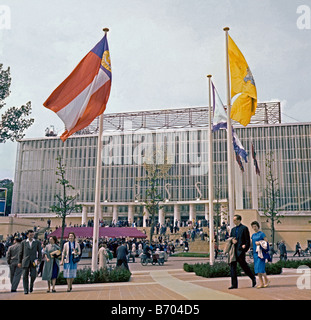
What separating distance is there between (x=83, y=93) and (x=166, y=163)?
61.6 m

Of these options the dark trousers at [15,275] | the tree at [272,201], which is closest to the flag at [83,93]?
the dark trousers at [15,275]

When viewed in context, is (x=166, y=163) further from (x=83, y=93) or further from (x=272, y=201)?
(x=83, y=93)

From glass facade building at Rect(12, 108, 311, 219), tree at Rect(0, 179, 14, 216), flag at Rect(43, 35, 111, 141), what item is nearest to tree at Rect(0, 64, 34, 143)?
flag at Rect(43, 35, 111, 141)

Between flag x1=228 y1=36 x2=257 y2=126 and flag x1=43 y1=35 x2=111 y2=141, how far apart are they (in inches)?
189

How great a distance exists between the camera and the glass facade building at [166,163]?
6931 cm

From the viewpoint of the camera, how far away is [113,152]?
255 ft

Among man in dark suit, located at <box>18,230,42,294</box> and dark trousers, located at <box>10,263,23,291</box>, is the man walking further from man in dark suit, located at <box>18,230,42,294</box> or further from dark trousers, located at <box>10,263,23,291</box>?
man in dark suit, located at <box>18,230,42,294</box>

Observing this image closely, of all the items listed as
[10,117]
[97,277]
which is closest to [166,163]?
[10,117]

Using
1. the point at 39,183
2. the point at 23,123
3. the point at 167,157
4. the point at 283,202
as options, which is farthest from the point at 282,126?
the point at 23,123

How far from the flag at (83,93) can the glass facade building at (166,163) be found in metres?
51.4

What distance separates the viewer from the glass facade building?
69.3 m

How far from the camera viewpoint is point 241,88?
14.9 meters
